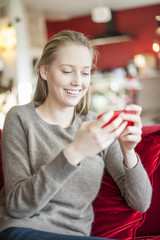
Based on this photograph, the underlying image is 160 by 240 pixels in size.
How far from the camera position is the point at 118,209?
4.05ft

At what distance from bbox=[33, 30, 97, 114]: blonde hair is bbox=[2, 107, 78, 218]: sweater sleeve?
0.20 m

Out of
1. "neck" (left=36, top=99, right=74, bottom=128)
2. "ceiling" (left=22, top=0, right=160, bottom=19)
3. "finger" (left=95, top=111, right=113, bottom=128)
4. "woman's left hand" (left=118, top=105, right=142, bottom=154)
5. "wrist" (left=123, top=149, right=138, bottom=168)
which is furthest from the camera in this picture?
"ceiling" (left=22, top=0, right=160, bottom=19)

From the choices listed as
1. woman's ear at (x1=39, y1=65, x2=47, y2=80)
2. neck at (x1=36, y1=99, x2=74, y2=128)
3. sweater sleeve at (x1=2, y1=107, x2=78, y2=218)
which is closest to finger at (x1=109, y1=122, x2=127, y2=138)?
sweater sleeve at (x1=2, y1=107, x2=78, y2=218)

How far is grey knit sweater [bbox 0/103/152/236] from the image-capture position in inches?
37.1

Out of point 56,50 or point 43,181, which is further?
point 56,50

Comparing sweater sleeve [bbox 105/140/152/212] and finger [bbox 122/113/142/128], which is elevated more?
finger [bbox 122/113/142/128]

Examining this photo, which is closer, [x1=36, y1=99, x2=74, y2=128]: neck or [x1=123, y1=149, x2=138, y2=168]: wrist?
[x1=123, y1=149, x2=138, y2=168]: wrist

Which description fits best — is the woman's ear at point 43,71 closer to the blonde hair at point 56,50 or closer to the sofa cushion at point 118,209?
Answer: the blonde hair at point 56,50

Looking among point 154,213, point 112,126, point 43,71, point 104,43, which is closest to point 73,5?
point 104,43

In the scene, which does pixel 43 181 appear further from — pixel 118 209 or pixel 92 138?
pixel 118 209

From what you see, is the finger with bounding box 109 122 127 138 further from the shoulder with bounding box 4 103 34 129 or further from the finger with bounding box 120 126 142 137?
the shoulder with bounding box 4 103 34 129

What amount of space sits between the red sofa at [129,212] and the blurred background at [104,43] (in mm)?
3554

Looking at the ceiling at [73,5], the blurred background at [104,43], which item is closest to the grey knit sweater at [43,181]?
the blurred background at [104,43]

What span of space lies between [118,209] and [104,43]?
25.8ft
